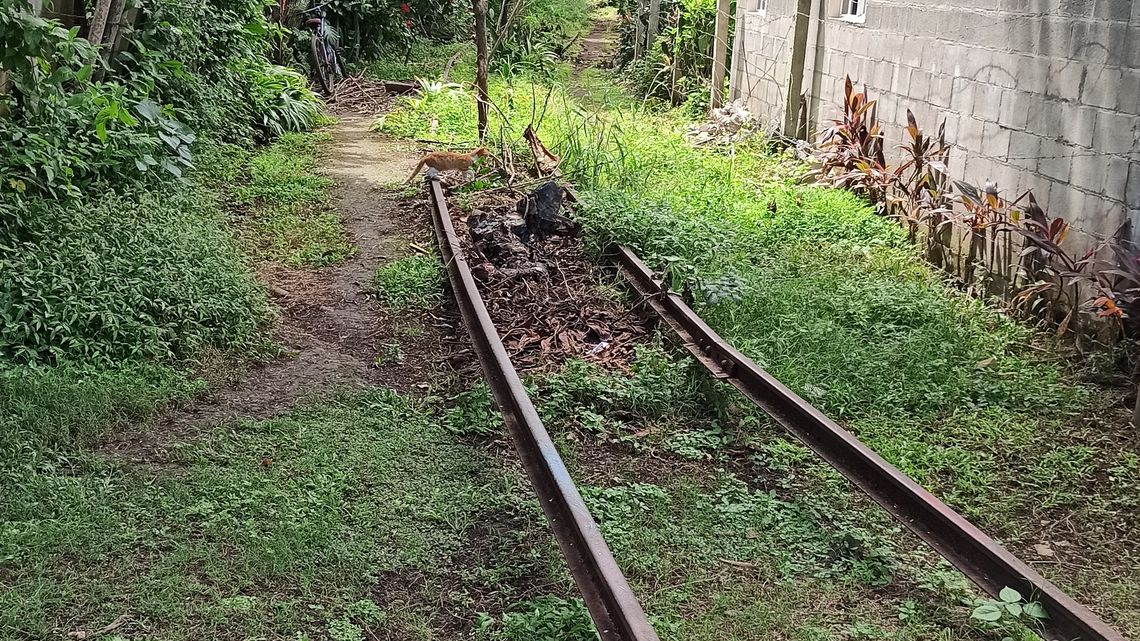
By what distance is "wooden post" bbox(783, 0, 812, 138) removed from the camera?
1106 cm

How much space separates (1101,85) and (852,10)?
186 inches

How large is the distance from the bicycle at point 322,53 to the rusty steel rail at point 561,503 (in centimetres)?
1054

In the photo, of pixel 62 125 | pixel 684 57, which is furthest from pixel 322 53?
pixel 62 125

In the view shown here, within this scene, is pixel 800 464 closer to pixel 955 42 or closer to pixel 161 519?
pixel 161 519

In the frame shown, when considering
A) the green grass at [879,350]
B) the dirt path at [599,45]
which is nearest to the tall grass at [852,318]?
the green grass at [879,350]

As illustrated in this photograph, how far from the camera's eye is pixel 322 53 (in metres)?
15.6

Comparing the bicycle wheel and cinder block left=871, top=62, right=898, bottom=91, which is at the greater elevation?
cinder block left=871, top=62, right=898, bottom=91

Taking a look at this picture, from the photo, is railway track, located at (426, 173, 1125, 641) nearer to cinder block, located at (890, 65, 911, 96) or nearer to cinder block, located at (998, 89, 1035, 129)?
cinder block, located at (998, 89, 1035, 129)

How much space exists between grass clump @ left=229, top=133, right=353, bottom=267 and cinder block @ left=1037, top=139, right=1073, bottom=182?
5.13 m

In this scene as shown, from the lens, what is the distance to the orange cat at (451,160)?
9.91 metres

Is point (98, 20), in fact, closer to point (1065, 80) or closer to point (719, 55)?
point (1065, 80)

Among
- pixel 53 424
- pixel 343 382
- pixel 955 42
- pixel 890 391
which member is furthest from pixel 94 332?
pixel 955 42

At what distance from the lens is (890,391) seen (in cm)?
548

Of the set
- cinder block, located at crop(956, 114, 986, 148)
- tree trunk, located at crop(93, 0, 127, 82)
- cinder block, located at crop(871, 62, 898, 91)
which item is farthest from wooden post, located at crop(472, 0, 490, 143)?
cinder block, located at crop(956, 114, 986, 148)
